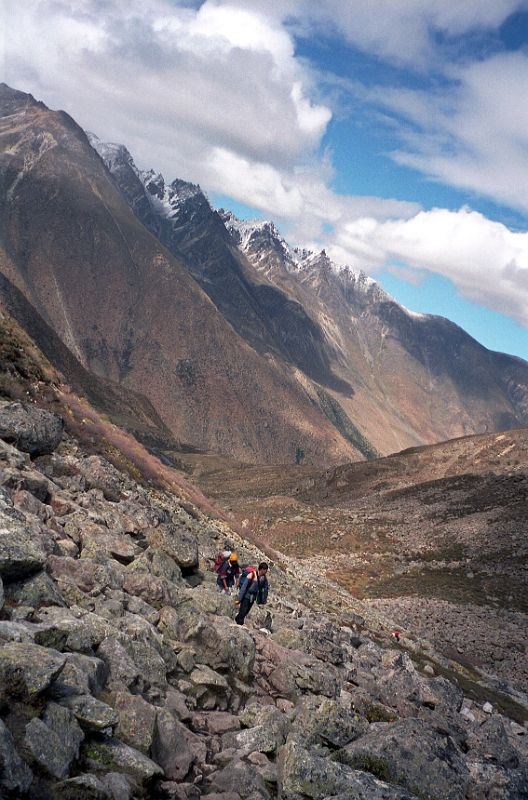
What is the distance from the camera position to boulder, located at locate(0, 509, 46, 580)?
10961 mm

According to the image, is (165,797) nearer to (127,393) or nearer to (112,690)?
(112,690)

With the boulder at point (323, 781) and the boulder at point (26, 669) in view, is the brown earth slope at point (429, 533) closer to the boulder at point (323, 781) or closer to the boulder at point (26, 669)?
the boulder at point (323, 781)

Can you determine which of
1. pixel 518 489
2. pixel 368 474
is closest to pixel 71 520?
pixel 518 489

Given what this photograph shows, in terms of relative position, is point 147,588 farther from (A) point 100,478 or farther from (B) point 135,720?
(A) point 100,478

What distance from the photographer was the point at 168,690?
1174 cm

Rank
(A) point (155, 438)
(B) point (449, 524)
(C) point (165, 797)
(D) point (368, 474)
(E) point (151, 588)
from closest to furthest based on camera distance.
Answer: (C) point (165, 797) < (E) point (151, 588) < (B) point (449, 524) < (D) point (368, 474) < (A) point (155, 438)

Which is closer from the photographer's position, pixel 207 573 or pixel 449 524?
pixel 207 573

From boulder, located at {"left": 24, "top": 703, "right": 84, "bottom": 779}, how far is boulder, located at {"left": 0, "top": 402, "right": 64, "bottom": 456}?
13755mm

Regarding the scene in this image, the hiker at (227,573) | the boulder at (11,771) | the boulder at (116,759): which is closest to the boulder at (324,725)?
the boulder at (116,759)

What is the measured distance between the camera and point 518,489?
285 ft

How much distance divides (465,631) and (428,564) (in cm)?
2184

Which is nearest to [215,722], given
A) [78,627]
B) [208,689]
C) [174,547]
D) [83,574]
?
[208,689]

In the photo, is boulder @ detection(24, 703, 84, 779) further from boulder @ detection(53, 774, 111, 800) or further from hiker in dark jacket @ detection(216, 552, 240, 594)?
hiker in dark jacket @ detection(216, 552, 240, 594)

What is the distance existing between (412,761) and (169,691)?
5.05 m
